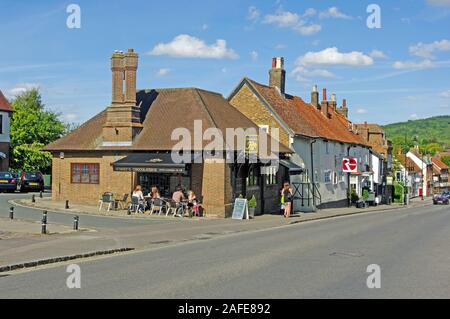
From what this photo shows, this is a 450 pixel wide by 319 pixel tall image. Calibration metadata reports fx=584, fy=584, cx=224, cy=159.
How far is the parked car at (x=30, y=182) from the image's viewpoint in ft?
138

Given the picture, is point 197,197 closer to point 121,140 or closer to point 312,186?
point 121,140

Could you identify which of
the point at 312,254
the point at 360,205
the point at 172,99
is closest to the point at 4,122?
the point at 172,99

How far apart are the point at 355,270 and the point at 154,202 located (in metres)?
16.5

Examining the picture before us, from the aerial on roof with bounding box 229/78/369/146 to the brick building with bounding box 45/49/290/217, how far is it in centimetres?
414

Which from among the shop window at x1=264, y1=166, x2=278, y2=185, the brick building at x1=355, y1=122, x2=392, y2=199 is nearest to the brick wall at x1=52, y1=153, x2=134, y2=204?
the shop window at x1=264, y1=166, x2=278, y2=185

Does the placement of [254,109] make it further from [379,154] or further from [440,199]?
[440,199]

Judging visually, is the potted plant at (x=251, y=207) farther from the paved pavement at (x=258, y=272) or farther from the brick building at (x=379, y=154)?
the brick building at (x=379, y=154)

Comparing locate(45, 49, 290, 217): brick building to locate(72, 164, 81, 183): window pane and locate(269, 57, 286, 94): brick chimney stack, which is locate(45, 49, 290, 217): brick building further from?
locate(269, 57, 286, 94): brick chimney stack

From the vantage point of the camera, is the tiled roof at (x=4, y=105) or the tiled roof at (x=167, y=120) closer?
the tiled roof at (x=167, y=120)

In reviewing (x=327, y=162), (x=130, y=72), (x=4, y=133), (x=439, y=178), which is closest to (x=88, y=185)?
(x=130, y=72)

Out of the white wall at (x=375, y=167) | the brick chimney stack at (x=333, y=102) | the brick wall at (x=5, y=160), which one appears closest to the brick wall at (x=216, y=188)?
→ the brick wall at (x=5, y=160)

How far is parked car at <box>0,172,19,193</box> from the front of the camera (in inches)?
1596

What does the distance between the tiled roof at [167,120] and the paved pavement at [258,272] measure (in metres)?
11.8

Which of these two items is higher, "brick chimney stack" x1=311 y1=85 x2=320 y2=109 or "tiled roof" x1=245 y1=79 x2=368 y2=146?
"brick chimney stack" x1=311 y1=85 x2=320 y2=109
